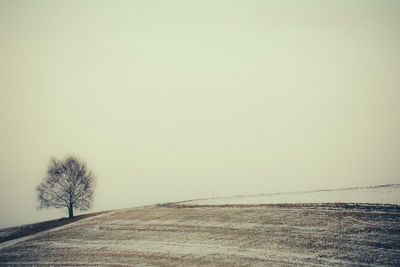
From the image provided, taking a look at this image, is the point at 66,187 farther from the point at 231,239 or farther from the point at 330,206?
the point at 330,206

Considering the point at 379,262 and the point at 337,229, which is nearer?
the point at 379,262

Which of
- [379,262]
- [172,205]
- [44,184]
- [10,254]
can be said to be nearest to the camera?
[379,262]

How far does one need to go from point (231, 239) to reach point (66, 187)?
31.9m

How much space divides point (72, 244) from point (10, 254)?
6.74 meters

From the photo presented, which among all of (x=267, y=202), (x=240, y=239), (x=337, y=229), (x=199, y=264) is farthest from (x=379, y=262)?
(x=267, y=202)

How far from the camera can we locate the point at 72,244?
99.8 ft

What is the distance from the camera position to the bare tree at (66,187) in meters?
45.2

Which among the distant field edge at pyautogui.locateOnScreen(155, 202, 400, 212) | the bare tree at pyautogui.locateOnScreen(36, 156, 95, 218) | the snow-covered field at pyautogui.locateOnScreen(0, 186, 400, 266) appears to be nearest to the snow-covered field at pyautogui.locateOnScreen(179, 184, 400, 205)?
the distant field edge at pyautogui.locateOnScreen(155, 202, 400, 212)

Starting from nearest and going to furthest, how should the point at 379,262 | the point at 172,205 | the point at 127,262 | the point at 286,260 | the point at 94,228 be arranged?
the point at 379,262
the point at 286,260
the point at 127,262
the point at 94,228
the point at 172,205

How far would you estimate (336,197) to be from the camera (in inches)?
1348

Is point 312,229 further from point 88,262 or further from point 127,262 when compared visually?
point 88,262

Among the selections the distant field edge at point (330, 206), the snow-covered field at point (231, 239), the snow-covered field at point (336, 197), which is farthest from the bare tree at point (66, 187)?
the snow-covered field at point (336, 197)

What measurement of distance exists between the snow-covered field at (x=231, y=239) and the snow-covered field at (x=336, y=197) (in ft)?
6.61

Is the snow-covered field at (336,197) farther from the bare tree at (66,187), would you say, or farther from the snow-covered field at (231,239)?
the bare tree at (66,187)
